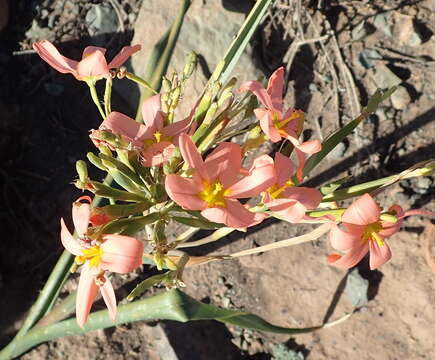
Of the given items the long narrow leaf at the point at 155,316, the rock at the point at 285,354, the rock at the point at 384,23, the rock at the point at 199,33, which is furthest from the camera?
the rock at the point at 384,23

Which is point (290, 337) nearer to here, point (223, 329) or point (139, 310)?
point (223, 329)

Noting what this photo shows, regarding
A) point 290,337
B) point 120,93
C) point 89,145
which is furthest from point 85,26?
point 290,337

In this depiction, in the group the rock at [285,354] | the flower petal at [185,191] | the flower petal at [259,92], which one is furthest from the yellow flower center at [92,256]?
the rock at [285,354]

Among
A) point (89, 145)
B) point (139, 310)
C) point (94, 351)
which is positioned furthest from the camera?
point (89, 145)

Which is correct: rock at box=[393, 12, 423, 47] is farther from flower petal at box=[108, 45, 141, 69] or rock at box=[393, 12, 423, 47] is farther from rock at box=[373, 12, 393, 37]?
flower petal at box=[108, 45, 141, 69]

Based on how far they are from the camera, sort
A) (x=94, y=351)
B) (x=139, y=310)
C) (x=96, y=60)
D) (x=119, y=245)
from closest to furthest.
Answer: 1. (x=119, y=245)
2. (x=96, y=60)
3. (x=139, y=310)
4. (x=94, y=351)

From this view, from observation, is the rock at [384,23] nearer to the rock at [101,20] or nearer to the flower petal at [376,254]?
the rock at [101,20]
